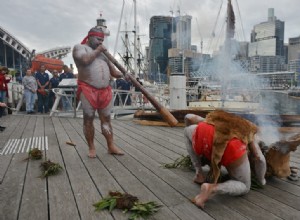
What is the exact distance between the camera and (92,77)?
3.71m

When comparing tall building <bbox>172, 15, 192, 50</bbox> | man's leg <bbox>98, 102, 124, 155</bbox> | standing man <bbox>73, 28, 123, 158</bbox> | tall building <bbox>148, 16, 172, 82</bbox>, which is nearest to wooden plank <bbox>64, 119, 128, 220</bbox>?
standing man <bbox>73, 28, 123, 158</bbox>

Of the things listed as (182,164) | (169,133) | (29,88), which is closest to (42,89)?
(29,88)

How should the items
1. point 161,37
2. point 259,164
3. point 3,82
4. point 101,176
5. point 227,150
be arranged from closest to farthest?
point 227,150
point 259,164
point 101,176
point 161,37
point 3,82

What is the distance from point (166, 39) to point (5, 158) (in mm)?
5572

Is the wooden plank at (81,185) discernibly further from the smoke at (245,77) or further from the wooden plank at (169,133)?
the smoke at (245,77)

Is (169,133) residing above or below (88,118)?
below

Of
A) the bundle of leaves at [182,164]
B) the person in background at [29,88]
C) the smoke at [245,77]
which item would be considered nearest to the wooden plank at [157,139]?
the bundle of leaves at [182,164]

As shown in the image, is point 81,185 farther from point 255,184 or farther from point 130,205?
point 255,184

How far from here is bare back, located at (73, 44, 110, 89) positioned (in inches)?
142

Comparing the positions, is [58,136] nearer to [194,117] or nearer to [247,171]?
[194,117]

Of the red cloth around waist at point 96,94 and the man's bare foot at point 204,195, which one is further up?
the red cloth around waist at point 96,94

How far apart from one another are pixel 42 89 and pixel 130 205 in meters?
9.25

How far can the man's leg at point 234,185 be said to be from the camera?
220 cm

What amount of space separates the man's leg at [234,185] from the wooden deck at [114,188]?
9cm
